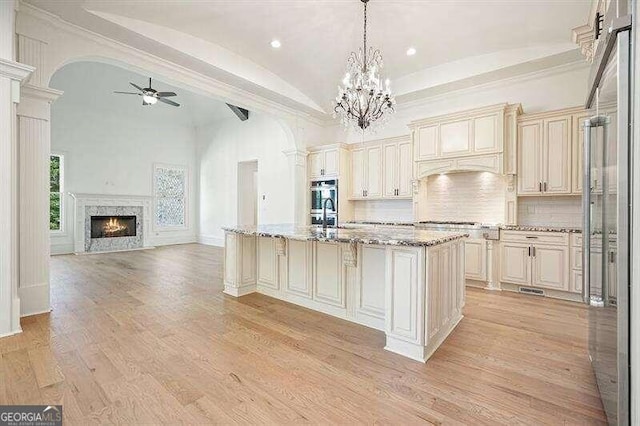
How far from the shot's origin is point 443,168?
4.74 meters

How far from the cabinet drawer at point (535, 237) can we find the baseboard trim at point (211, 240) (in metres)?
6.98

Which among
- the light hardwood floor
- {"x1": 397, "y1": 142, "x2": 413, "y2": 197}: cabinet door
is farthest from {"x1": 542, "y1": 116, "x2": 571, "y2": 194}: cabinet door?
{"x1": 397, "y1": 142, "x2": 413, "y2": 197}: cabinet door

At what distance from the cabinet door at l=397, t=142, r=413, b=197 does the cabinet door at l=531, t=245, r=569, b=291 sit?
2.11 m

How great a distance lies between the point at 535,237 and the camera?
3.88 m

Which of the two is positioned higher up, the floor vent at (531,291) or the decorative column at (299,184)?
the decorative column at (299,184)

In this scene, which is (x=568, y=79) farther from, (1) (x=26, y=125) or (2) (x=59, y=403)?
(1) (x=26, y=125)

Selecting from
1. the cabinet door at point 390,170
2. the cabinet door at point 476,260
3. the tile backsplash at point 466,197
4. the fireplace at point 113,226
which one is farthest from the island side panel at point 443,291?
the fireplace at point 113,226

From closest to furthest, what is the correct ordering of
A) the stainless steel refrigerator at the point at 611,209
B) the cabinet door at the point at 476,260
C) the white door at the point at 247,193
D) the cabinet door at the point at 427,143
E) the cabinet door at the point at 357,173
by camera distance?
1. the stainless steel refrigerator at the point at 611,209
2. the cabinet door at the point at 476,260
3. the cabinet door at the point at 427,143
4. the cabinet door at the point at 357,173
5. the white door at the point at 247,193

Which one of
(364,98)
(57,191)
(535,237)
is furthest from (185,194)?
(535,237)

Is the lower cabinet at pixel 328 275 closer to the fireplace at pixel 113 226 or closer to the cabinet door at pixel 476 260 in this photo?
the cabinet door at pixel 476 260

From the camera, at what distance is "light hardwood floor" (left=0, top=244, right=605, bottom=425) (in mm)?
1631

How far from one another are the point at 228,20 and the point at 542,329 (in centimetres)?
490

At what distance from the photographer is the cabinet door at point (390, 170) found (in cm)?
549

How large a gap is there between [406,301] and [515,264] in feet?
8.76
